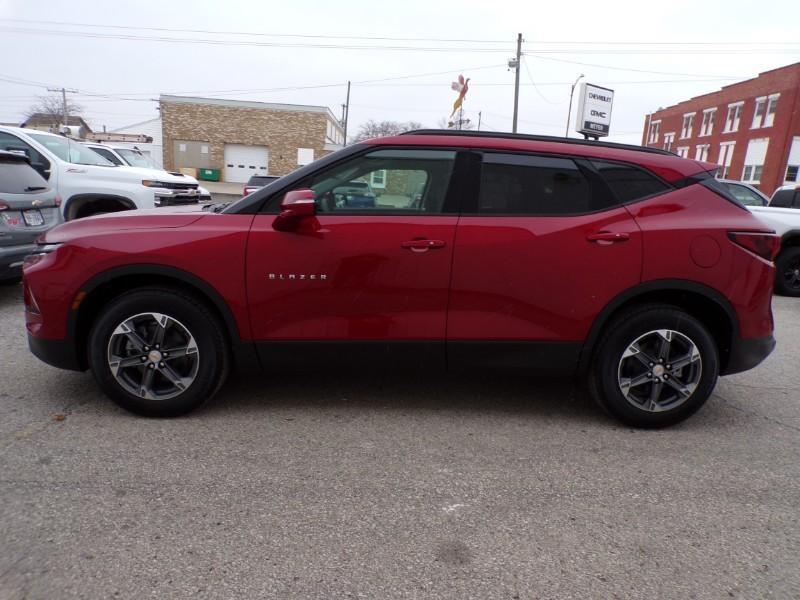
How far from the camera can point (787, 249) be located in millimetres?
8969

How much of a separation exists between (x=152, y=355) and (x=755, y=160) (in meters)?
42.5

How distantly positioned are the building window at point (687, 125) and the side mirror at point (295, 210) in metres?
49.7

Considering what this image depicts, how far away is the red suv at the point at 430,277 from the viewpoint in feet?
10.9

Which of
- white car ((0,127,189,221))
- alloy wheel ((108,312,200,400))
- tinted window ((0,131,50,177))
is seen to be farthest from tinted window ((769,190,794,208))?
tinted window ((0,131,50,177))

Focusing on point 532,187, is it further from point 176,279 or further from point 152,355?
point 152,355

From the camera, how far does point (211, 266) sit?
10.9 ft

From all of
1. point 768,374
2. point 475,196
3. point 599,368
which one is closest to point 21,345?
point 475,196

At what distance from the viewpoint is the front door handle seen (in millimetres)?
3336

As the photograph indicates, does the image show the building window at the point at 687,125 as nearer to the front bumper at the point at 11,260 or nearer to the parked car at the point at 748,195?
the parked car at the point at 748,195

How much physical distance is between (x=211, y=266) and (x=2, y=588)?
182cm

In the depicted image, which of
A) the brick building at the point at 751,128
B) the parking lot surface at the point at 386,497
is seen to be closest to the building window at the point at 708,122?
the brick building at the point at 751,128

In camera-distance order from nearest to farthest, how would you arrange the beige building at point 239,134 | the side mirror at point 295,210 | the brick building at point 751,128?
the side mirror at point 295,210, the brick building at point 751,128, the beige building at point 239,134

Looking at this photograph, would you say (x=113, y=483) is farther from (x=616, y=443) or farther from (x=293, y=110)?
(x=293, y=110)

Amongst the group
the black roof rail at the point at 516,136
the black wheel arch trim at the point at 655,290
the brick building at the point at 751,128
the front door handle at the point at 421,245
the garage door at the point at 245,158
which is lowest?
the black wheel arch trim at the point at 655,290
